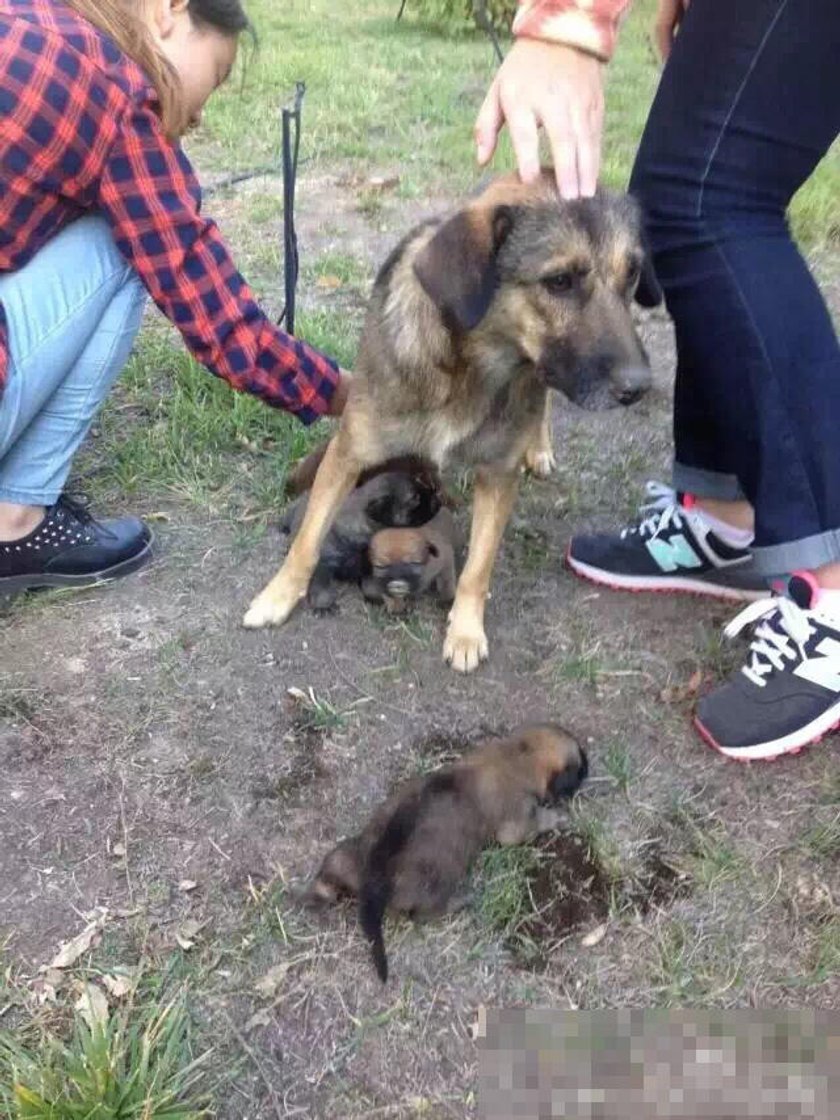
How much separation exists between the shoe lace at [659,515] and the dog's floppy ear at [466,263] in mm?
1032

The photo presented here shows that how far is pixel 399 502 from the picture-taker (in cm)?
334

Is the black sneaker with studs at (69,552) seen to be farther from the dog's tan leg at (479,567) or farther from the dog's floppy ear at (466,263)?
the dog's floppy ear at (466,263)

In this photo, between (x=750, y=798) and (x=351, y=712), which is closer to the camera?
(x=750, y=798)

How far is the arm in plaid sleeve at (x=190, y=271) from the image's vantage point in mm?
2527

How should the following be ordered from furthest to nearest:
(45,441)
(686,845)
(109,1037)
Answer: (45,441) → (686,845) → (109,1037)

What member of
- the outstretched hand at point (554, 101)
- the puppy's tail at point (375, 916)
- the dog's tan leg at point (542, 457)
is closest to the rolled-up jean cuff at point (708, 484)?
the dog's tan leg at point (542, 457)

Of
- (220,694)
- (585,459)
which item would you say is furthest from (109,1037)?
(585,459)

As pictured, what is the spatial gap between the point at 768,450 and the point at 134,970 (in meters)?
1.75

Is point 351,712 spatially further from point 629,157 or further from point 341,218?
point 629,157

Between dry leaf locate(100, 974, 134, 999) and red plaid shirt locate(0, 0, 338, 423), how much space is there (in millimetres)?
1471

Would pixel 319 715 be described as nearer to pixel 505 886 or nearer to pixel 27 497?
pixel 505 886

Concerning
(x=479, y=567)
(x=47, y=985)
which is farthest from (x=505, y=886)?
(x=479, y=567)

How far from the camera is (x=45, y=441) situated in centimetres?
291

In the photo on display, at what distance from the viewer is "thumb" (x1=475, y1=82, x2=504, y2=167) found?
82.0 inches
